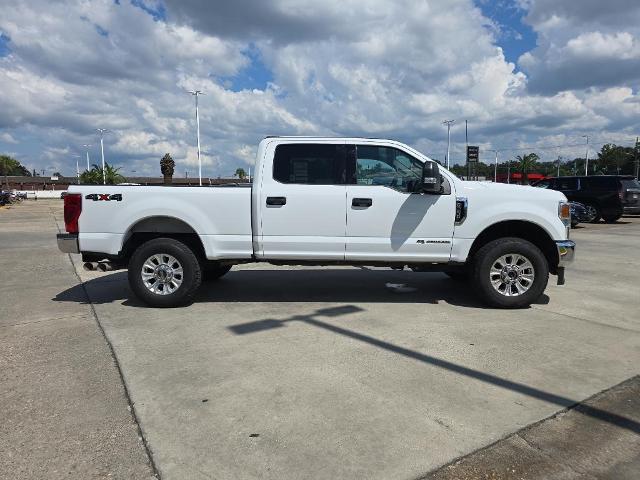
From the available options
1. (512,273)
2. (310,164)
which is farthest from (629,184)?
(310,164)

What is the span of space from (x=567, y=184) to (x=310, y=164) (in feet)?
55.5

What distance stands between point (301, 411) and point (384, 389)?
70 cm

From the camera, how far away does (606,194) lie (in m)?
18.5

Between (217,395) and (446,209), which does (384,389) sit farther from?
(446,209)

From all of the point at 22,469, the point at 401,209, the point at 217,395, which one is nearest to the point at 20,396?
the point at 22,469

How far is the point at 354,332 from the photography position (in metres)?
4.92

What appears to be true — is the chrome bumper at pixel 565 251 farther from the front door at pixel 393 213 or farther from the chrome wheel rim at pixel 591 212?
the chrome wheel rim at pixel 591 212

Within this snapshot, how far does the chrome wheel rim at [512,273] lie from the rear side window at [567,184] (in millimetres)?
15540

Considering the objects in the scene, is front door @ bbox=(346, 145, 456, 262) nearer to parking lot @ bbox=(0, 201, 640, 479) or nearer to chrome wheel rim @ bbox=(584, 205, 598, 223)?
parking lot @ bbox=(0, 201, 640, 479)

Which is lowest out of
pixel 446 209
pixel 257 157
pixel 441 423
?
pixel 441 423

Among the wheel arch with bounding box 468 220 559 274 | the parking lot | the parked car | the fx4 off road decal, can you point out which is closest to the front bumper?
the parked car

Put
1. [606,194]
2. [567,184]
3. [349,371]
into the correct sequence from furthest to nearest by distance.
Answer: [567,184] < [606,194] < [349,371]

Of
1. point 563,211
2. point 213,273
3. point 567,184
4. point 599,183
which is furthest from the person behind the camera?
point 567,184

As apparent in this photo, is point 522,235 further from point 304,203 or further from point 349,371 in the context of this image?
point 349,371
